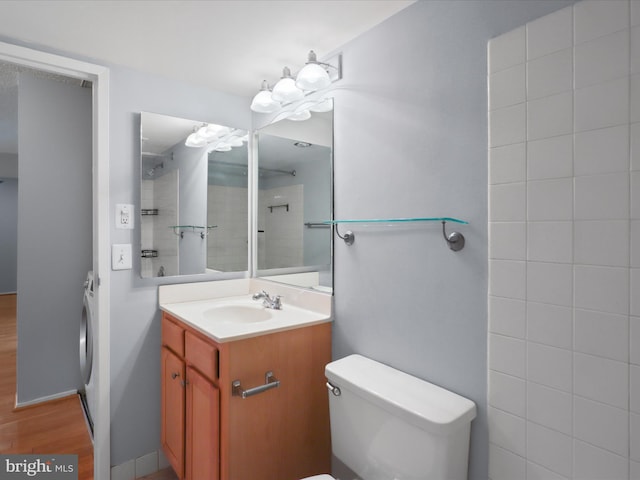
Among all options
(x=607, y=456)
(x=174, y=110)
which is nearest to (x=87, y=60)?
(x=174, y=110)

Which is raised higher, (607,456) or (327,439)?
(607,456)

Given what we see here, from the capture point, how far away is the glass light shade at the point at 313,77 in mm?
1606

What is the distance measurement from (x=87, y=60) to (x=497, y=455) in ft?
7.95

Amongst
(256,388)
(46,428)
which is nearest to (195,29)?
(256,388)

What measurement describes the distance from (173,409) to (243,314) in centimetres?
57

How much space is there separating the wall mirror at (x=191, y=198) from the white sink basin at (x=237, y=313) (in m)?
0.33

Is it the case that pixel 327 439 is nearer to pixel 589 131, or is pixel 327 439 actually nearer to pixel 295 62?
pixel 589 131

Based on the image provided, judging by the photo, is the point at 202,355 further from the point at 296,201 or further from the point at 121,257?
the point at 296,201

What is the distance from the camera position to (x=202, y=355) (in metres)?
1.48

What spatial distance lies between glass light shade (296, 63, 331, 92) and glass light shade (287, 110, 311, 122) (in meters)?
0.21

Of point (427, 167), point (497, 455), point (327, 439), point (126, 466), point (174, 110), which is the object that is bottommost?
point (126, 466)

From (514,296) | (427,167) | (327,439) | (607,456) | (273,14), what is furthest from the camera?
(327,439)

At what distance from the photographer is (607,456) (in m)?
0.89
